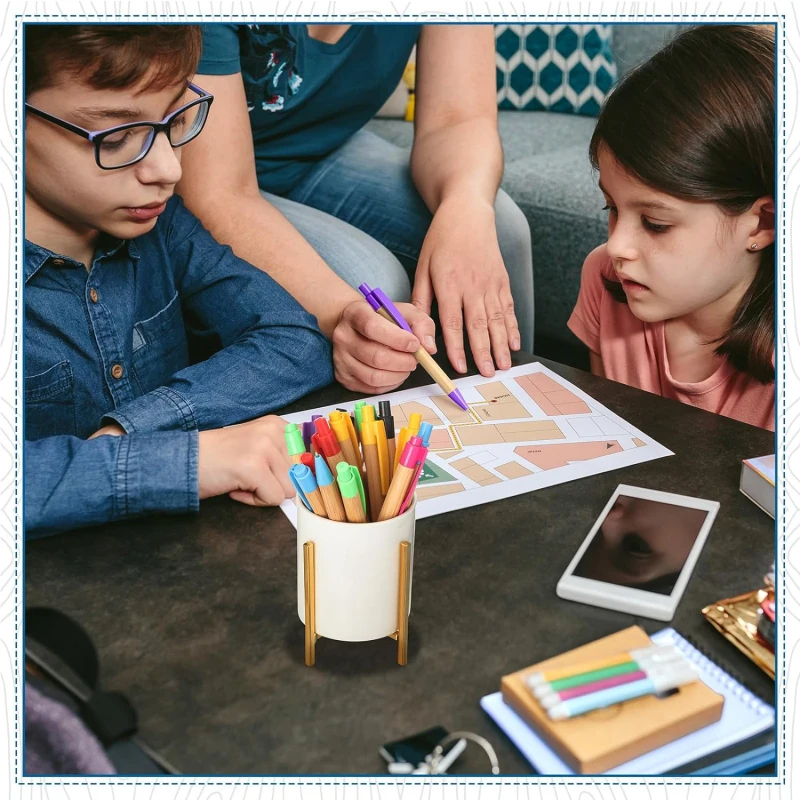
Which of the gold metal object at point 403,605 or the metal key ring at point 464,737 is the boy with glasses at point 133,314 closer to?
the gold metal object at point 403,605

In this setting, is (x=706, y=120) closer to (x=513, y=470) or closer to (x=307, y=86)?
(x=513, y=470)

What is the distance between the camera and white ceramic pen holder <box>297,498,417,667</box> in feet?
1.93

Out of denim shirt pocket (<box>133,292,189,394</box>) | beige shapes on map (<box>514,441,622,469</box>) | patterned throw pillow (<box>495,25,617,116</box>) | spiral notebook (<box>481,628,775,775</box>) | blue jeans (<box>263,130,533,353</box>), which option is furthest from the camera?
patterned throw pillow (<box>495,25,617,116</box>)

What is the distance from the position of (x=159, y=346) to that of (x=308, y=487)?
2.08ft

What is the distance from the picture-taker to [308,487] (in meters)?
0.58

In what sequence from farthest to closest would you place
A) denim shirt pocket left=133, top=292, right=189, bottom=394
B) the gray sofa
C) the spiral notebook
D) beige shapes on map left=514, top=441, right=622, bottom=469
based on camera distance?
the gray sofa → denim shirt pocket left=133, top=292, right=189, bottom=394 → beige shapes on map left=514, top=441, right=622, bottom=469 → the spiral notebook

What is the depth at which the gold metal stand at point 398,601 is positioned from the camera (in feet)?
1.96

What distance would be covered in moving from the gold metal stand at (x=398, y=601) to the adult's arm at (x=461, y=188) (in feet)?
1.66

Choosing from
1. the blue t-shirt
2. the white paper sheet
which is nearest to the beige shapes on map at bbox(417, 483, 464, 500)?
the white paper sheet

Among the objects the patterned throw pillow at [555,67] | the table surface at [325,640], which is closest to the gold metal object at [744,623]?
the table surface at [325,640]

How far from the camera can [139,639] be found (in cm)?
63

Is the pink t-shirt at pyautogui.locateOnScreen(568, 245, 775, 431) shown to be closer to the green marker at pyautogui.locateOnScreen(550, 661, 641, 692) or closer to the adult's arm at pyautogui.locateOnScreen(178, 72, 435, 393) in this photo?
the adult's arm at pyautogui.locateOnScreen(178, 72, 435, 393)

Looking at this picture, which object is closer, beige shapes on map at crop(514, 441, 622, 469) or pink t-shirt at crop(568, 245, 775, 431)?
beige shapes on map at crop(514, 441, 622, 469)

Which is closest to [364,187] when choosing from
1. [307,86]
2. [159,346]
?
[307,86]
